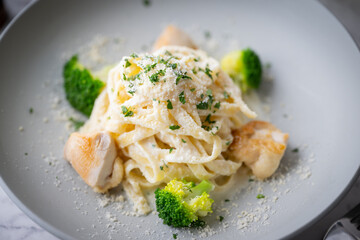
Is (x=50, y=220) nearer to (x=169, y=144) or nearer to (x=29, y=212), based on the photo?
(x=29, y=212)

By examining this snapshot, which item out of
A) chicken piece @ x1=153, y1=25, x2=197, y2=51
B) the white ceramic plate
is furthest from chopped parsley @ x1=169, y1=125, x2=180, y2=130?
chicken piece @ x1=153, y1=25, x2=197, y2=51

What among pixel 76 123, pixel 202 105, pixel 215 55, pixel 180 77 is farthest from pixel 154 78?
pixel 215 55

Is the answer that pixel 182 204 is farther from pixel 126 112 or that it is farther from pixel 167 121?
pixel 126 112

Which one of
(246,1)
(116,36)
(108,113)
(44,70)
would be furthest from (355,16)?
(44,70)

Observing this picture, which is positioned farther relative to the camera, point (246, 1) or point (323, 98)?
Result: point (246, 1)

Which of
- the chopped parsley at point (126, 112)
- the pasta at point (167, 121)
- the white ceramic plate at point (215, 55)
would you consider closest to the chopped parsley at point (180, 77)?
the pasta at point (167, 121)

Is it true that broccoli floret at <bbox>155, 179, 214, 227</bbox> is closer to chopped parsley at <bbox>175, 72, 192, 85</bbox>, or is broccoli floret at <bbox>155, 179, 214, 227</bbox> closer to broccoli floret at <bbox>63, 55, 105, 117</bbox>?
chopped parsley at <bbox>175, 72, 192, 85</bbox>
